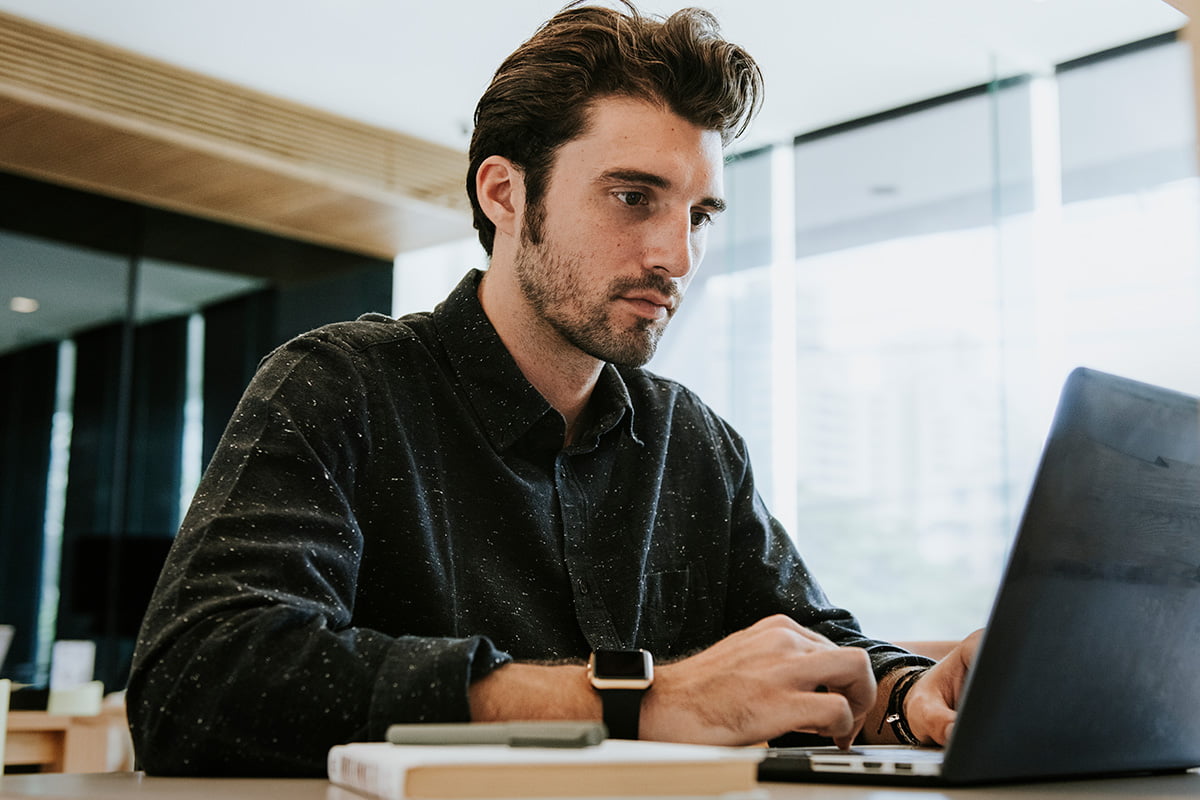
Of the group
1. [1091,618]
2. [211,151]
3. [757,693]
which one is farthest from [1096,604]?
[211,151]

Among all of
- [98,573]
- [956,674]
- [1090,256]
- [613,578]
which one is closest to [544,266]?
[613,578]

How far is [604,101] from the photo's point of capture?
141cm

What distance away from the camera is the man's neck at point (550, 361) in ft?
4.67

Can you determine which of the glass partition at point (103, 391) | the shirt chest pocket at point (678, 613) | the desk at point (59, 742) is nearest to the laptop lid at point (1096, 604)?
the shirt chest pocket at point (678, 613)

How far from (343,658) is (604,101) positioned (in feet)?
2.64

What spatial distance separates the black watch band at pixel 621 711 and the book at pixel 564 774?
29 cm

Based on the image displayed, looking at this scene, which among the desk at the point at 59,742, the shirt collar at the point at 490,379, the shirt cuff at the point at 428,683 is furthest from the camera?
the desk at the point at 59,742

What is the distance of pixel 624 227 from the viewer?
1349 millimetres

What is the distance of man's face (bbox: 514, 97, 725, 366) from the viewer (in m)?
1.35

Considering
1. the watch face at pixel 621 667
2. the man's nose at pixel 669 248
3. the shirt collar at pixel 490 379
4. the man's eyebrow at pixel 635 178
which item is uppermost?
the man's eyebrow at pixel 635 178

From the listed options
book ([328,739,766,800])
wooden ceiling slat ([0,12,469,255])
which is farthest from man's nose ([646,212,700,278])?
wooden ceiling slat ([0,12,469,255])

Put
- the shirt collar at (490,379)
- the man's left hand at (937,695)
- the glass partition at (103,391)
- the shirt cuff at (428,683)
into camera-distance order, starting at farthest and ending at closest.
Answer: the glass partition at (103,391), the shirt collar at (490,379), the man's left hand at (937,695), the shirt cuff at (428,683)

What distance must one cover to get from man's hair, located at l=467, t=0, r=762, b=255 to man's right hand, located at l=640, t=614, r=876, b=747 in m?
0.72

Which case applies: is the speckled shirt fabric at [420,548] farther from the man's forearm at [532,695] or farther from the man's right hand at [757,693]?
the man's right hand at [757,693]
